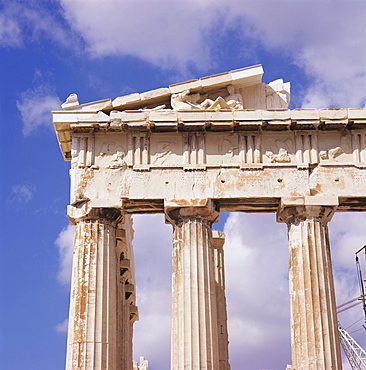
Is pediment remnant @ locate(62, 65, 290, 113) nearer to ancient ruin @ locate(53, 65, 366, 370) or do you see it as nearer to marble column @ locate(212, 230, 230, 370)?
ancient ruin @ locate(53, 65, 366, 370)

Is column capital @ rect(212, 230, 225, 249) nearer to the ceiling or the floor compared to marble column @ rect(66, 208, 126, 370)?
nearer to the ceiling

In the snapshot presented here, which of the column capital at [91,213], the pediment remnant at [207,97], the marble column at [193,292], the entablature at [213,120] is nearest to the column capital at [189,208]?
the marble column at [193,292]

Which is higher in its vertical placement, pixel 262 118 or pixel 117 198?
pixel 262 118

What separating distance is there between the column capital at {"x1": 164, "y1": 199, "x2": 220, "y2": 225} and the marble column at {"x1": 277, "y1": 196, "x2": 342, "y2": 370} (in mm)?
2470

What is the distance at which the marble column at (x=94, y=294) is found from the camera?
27.9m

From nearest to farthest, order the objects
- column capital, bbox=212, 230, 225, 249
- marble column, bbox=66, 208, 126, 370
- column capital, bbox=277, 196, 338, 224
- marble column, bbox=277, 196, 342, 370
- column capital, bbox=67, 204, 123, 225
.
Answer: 1. marble column, bbox=277, 196, 342, 370
2. marble column, bbox=66, 208, 126, 370
3. column capital, bbox=277, 196, 338, 224
4. column capital, bbox=67, 204, 123, 225
5. column capital, bbox=212, 230, 225, 249

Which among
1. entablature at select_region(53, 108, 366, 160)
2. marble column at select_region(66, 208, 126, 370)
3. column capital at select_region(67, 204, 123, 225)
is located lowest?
marble column at select_region(66, 208, 126, 370)

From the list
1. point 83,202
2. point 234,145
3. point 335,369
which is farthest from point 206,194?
point 335,369

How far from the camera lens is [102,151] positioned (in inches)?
1196

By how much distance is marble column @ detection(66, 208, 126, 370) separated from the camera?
27.9m

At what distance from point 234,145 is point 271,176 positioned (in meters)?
1.71

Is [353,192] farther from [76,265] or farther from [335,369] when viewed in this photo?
[76,265]

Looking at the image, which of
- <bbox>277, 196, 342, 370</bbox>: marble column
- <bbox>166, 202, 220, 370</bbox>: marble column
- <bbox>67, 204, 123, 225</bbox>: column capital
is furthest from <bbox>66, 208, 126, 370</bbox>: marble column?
<bbox>277, 196, 342, 370</bbox>: marble column

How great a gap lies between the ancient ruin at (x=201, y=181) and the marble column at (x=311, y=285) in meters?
0.04
